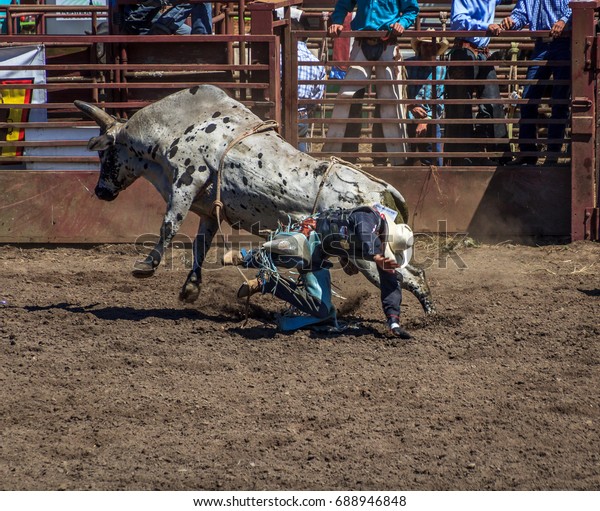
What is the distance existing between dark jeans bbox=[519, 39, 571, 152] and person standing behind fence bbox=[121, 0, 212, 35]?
329 centimetres

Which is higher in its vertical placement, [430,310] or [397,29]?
[397,29]

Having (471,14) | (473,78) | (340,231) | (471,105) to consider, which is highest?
(471,14)

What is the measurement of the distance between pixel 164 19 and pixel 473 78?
3.13 m

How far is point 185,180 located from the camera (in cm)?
682

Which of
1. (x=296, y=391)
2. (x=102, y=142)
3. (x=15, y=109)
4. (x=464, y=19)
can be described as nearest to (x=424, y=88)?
(x=464, y=19)

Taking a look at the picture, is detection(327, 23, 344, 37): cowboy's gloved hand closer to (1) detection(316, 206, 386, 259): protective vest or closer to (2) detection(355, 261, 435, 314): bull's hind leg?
(2) detection(355, 261, 435, 314): bull's hind leg

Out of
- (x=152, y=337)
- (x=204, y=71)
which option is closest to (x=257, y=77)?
(x=204, y=71)

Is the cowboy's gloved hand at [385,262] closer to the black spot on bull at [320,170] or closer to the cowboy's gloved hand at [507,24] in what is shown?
the black spot on bull at [320,170]

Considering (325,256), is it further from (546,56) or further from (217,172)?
(546,56)

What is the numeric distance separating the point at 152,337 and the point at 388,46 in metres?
4.33

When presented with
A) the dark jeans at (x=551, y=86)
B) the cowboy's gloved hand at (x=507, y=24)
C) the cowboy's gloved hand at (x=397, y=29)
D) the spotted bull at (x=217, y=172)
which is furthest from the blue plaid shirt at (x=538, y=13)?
the spotted bull at (x=217, y=172)

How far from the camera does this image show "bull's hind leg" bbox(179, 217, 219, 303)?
707 centimetres

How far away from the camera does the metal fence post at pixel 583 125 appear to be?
29.3ft
